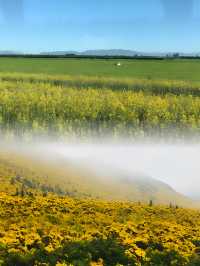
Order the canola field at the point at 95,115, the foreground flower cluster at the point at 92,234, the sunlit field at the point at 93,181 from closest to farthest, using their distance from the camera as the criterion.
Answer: the foreground flower cluster at the point at 92,234 → the sunlit field at the point at 93,181 → the canola field at the point at 95,115

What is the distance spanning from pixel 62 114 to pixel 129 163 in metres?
8.16

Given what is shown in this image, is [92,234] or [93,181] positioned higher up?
[92,234]

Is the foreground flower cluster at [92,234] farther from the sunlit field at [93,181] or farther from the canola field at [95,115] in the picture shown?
the canola field at [95,115]

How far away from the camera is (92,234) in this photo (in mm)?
15453

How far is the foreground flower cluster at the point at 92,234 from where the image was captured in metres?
13.9

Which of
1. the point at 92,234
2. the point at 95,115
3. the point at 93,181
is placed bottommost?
the point at 93,181

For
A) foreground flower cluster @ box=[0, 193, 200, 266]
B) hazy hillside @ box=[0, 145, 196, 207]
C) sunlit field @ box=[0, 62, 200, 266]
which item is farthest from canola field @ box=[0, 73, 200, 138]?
foreground flower cluster @ box=[0, 193, 200, 266]

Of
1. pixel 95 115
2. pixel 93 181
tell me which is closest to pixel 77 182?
pixel 93 181

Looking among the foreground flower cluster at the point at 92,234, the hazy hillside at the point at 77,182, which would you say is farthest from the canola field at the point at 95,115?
the foreground flower cluster at the point at 92,234

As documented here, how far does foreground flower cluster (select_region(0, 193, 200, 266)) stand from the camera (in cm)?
1391

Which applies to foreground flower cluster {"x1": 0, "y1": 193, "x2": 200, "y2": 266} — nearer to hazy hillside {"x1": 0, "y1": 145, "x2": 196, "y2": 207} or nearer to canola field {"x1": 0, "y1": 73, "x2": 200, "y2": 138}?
hazy hillside {"x1": 0, "y1": 145, "x2": 196, "y2": 207}

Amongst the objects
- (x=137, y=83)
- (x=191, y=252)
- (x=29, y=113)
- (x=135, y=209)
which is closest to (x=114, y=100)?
(x=29, y=113)

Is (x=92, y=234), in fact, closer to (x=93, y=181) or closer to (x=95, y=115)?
(x=93, y=181)

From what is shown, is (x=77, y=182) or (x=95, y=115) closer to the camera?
(x=77, y=182)
